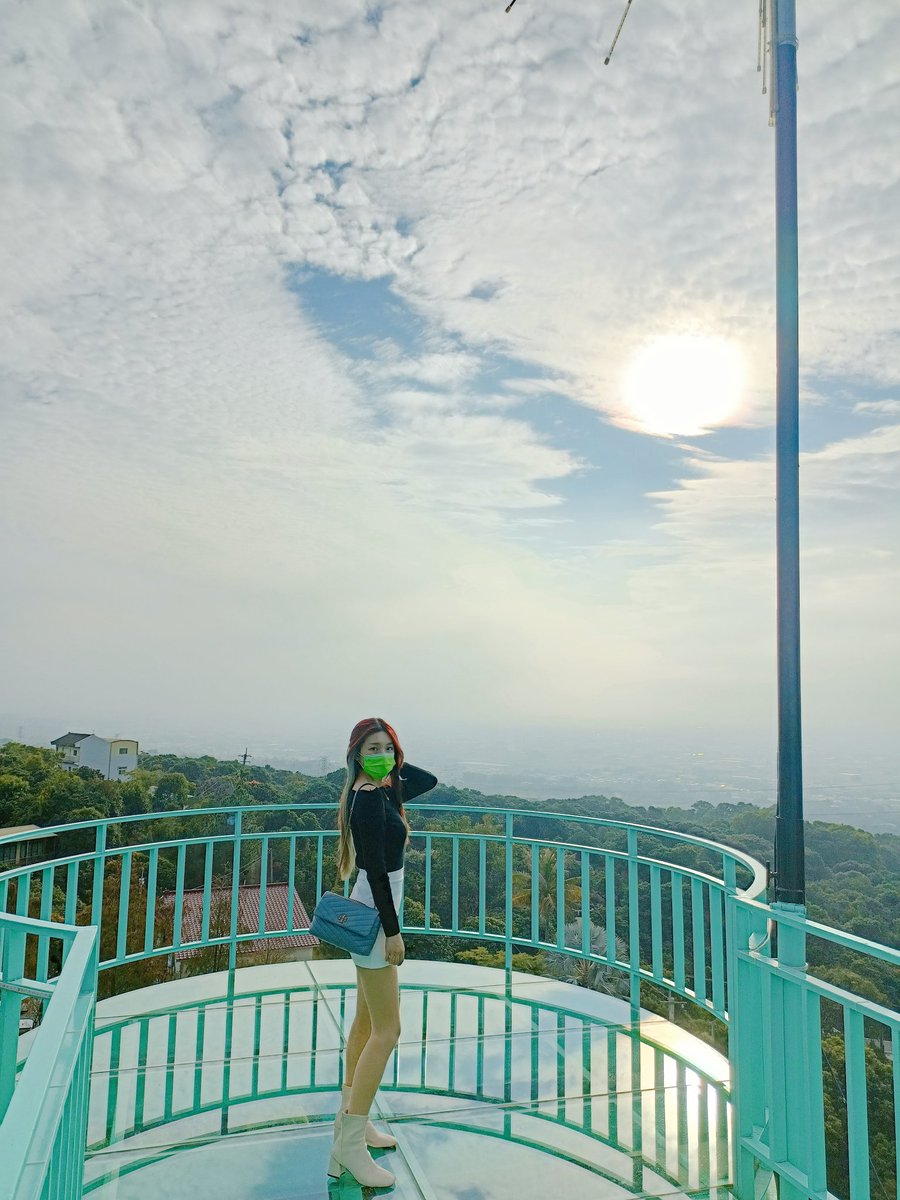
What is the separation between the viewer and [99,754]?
51.0 feet

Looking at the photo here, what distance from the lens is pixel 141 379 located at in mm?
8898

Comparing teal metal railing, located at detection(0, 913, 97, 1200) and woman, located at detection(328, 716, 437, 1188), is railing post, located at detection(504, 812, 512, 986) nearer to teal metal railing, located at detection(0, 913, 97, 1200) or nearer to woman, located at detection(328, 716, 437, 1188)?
woman, located at detection(328, 716, 437, 1188)

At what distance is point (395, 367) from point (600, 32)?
6.06m

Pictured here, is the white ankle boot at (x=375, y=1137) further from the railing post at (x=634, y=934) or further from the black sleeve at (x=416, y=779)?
the railing post at (x=634, y=934)

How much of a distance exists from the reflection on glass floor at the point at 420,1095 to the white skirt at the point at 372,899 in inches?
31.4

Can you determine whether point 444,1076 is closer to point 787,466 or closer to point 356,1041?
point 356,1041

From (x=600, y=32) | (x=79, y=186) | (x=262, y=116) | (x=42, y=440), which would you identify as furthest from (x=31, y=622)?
(x=600, y=32)

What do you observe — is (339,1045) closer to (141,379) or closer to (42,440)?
(141,379)

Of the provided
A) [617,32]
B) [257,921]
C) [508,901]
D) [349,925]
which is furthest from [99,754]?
[617,32]

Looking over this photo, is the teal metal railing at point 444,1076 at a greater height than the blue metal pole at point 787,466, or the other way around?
the blue metal pole at point 787,466

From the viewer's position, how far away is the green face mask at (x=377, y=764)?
3160 mm

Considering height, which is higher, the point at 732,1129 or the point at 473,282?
the point at 473,282

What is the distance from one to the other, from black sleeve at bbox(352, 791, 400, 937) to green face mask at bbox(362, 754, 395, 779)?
223 millimetres

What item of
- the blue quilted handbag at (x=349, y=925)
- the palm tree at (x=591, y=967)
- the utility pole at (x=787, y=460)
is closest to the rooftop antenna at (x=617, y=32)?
the utility pole at (x=787, y=460)
